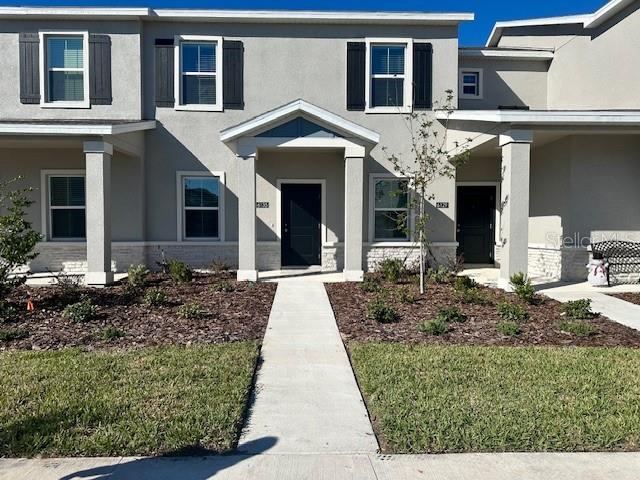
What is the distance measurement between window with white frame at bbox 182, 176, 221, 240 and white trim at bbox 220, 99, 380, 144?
2423 mm

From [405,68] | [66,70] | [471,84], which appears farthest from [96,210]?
[471,84]

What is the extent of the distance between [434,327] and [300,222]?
693cm

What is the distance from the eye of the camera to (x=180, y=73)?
13023 mm

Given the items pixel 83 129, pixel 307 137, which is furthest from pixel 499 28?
pixel 83 129

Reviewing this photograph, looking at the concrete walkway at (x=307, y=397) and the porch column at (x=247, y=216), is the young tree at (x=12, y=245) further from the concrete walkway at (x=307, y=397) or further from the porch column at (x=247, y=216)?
the concrete walkway at (x=307, y=397)

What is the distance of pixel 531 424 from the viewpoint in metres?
4.03

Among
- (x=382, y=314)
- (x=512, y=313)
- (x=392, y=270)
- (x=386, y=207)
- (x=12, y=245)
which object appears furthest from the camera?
(x=386, y=207)

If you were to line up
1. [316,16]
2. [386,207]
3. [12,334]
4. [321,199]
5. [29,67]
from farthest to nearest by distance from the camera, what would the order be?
[321,199]
[386,207]
[316,16]
[29,67]
[12,334]

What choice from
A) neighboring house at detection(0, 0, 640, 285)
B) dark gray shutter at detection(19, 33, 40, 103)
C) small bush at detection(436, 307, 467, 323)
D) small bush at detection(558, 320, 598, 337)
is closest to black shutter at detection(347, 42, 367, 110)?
neighboring house at detection(0, 0, 640, 285)

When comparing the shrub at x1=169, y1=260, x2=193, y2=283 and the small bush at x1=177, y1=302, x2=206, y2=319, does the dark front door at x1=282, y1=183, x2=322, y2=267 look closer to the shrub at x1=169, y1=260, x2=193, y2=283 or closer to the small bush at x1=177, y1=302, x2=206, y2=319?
the shrub at x1=169, y1=260, x2=193, y2=283

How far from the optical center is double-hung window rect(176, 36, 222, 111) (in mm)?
13055

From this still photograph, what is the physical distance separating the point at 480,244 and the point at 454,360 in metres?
9.52

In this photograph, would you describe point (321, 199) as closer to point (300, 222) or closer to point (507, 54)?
point (300, 222)

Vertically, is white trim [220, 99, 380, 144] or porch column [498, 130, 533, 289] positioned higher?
white trim [220, 99, 380, 144]
